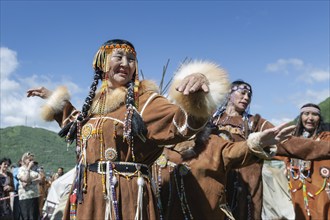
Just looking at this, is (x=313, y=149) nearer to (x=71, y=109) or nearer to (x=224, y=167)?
(x=224, y=167)

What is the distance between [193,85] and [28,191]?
7082 mm

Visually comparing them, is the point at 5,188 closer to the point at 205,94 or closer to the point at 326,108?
the point at 205,94

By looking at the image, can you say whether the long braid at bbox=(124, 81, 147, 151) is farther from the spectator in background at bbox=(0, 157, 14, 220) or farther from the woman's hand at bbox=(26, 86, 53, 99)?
the spectator in background at bbox=(0, 157, 14, 220)

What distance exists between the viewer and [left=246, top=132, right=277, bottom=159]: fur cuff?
2.74m

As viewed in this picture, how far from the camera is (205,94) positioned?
2.39m

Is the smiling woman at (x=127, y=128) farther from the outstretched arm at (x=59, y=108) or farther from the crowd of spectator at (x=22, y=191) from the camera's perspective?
the crowd of spectator at (x=22, y=191)

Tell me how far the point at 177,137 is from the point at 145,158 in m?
0.39

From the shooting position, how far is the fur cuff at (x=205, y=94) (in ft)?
7.85

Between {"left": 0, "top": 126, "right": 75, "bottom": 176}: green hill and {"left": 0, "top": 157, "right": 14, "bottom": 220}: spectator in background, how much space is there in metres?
44.1

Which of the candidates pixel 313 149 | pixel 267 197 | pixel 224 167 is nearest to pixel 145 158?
pixel 224 167

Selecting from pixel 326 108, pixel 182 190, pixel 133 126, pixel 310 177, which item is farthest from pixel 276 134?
pixel 326 108

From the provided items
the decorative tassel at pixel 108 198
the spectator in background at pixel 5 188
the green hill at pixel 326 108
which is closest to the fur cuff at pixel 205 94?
the decorative tassel at pixel 108 198

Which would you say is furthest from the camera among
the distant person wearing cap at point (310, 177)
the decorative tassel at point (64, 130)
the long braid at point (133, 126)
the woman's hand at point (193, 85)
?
the distant person wearing cap at point (310, 177)

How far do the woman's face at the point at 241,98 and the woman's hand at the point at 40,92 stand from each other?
2056 mm
